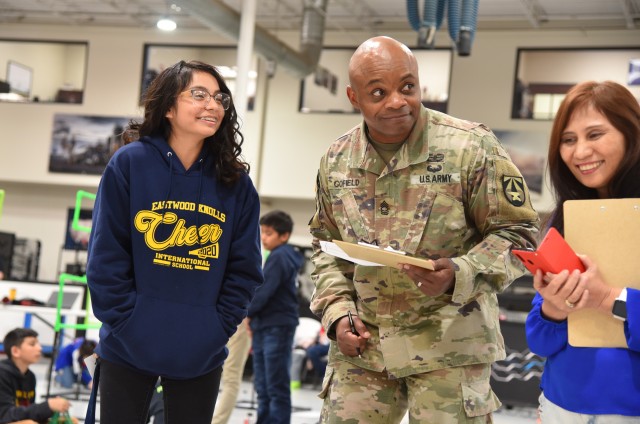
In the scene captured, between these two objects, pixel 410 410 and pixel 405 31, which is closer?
pixel 410 410

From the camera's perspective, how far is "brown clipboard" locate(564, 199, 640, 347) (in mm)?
1886

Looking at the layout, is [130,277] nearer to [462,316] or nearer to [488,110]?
[462,316]

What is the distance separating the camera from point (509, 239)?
234 cm

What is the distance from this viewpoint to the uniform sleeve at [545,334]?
79.0 inches

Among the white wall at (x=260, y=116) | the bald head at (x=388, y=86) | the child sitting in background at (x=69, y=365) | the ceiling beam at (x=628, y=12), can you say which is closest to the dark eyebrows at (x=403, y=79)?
the bald head at (x=388, y=86)

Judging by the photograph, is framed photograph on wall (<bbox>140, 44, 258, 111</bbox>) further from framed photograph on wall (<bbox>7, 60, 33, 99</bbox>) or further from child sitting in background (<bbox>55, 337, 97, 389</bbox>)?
child sitting in background (<bbox>55, 337, 97, 389</bbox>)

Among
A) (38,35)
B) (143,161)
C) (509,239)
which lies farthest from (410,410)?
(38,35)

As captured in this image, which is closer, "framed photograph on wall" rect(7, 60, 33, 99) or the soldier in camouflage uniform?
the soldier in camouflage uniform

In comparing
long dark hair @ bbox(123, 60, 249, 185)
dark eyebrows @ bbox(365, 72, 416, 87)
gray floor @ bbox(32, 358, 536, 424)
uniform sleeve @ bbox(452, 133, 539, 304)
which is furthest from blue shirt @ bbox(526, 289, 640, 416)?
gray floor @ bbox(32, 358, 536, 424)

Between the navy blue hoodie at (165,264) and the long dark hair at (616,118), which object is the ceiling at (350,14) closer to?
the navy blue hoodie at (165,264)

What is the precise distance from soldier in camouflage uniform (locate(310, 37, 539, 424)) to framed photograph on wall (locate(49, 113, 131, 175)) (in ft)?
48.3

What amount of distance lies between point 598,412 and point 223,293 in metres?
1.29

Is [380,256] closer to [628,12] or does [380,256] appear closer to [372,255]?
[372,255]

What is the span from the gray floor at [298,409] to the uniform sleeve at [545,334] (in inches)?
216
